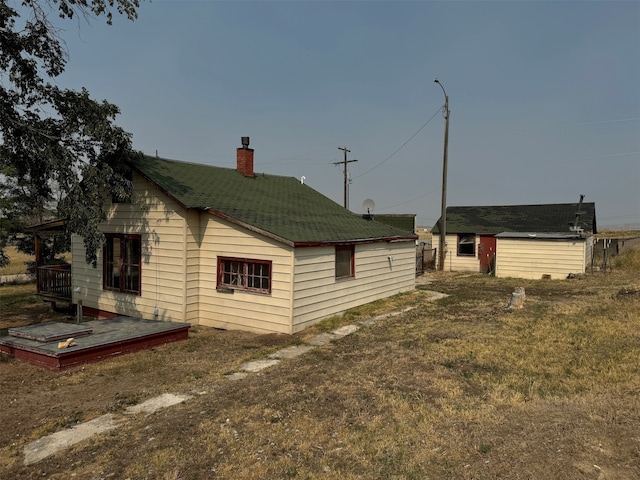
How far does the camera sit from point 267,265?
10.4 m

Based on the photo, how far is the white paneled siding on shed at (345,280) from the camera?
34.1 feet

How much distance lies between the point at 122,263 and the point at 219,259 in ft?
12.0

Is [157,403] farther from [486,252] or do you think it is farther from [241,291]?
[486,252]

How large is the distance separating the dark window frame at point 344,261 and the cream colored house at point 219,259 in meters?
0.03

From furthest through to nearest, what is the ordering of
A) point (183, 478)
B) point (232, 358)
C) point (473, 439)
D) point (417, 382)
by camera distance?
point (232, 358)
point (417, 382)
point (473, 439)
point (183, 478)

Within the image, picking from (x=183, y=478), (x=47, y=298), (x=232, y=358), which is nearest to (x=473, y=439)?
(x=183, y=478)

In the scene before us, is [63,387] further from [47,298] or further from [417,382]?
[47,298]

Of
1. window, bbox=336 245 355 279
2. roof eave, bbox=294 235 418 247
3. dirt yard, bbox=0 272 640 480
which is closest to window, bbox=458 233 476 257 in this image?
roof eave, bbox=294 235 418 247

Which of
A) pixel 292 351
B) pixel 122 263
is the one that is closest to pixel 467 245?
pixel 292 351

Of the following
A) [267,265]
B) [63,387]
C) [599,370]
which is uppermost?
[267,265]

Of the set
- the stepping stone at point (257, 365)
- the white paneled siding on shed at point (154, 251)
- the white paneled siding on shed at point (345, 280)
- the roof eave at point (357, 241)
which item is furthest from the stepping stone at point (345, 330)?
the white paneled siding on shed at point (154, 251)

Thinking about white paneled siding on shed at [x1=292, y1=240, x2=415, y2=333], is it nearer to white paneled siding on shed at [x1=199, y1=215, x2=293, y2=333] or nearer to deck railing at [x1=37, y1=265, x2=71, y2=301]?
white paneled siding on shed at [x1=199, y1=215, x2=293, y2=333]

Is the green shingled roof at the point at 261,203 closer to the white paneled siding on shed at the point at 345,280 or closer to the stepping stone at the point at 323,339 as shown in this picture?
the white paneled siding on shed at the point at 345,280

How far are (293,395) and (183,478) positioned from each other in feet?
7.71
